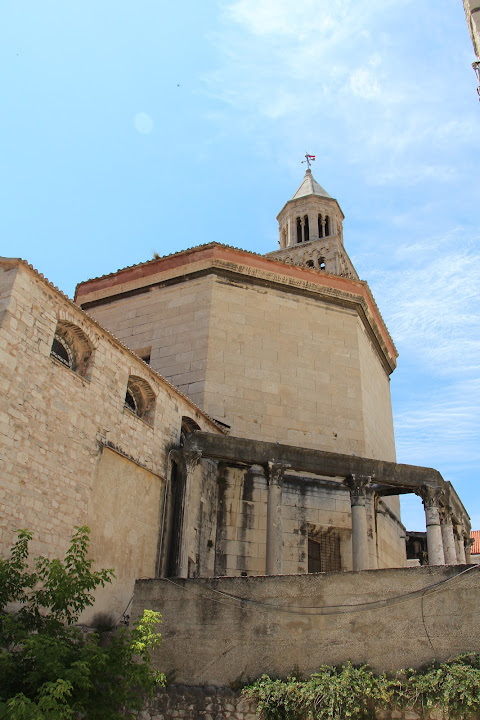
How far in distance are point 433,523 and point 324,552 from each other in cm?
334

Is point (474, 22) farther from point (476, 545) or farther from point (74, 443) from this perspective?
point (476, 545)

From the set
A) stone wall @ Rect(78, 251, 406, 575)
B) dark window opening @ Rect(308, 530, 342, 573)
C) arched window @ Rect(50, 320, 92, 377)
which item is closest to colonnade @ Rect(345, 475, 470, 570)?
stone wall @ Rect(78, 251, 406, 575)

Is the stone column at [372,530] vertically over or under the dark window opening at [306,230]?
under

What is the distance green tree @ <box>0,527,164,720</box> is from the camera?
7434mm

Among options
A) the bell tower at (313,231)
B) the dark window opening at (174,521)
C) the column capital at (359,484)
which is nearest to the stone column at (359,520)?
the column capital at (359,484)

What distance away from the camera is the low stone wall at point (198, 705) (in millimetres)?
9093

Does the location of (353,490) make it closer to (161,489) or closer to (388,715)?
(161,489)

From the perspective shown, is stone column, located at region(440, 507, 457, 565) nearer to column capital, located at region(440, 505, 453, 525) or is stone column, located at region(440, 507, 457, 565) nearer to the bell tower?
column capital, located at region(440, 505, 453, 525)

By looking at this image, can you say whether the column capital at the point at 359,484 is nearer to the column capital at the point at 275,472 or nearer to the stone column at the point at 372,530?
the column capital at the point at 275,472

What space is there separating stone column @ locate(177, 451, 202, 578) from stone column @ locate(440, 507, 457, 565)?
6.39 metres

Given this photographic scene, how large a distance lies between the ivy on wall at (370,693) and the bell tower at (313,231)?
22082mm

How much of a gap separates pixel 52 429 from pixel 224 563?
235 inches

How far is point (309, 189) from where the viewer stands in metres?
33.0

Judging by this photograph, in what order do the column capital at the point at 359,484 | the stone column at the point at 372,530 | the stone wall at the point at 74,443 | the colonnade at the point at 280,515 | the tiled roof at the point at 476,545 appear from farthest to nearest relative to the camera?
the tiled roof at the point at 476,545 → the stone column at the point at 372,530 → the column capital at the point at 359,484 → the colonnade at the point at 280,515 → the stone wall at the point at 74,443
